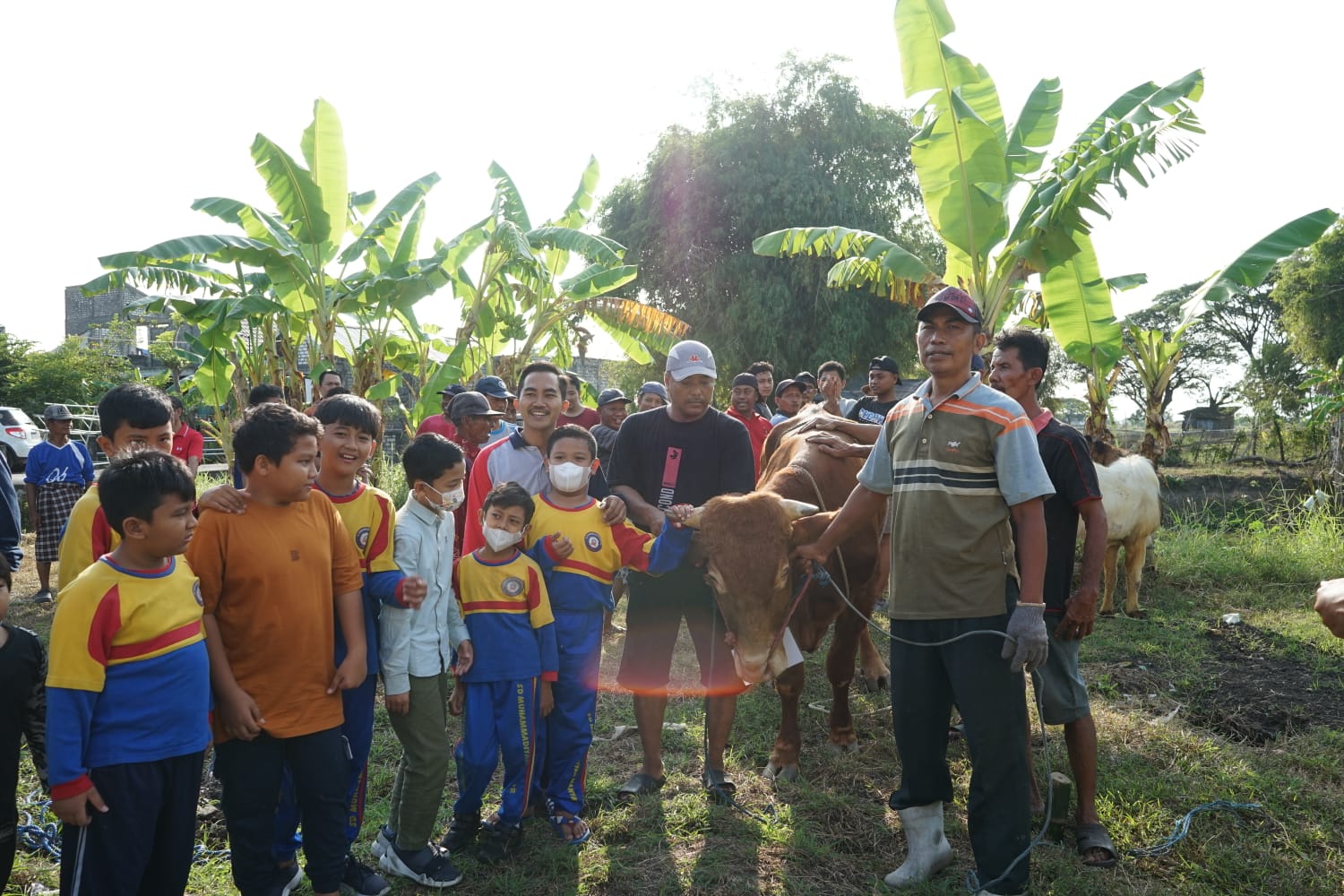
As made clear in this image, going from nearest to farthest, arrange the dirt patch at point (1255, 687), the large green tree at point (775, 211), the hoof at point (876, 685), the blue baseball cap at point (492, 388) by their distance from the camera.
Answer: the dirt patch at point (1255, 687), the hoof at point (876, 685), the blue baseball cap at point (492, 388), the large green tree at point (775, 211)

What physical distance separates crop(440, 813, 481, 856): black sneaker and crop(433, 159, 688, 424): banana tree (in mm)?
7741

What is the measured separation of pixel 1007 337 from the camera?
3.68 meters

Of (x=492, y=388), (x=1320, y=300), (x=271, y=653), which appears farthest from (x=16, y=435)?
(x=1320, y=300)

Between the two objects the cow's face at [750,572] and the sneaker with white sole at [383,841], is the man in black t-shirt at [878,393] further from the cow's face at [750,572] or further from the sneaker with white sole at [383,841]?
the sneaker with white sole at [383,841]

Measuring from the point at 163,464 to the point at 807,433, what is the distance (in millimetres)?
3545

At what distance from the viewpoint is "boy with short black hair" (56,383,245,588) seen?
8.89 ft

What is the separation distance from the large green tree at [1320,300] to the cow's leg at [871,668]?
73.5 feet

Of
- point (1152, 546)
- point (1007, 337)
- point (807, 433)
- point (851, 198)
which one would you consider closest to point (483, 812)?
point (807, 433)

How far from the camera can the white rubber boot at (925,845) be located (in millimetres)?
3330

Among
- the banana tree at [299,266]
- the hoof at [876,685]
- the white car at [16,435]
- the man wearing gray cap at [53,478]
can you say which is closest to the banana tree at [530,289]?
the banana tree at [299,266]

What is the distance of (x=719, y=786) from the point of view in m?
4.11

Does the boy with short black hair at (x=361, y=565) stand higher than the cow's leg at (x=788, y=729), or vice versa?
the boy with short black hair at (x=361, y=565)

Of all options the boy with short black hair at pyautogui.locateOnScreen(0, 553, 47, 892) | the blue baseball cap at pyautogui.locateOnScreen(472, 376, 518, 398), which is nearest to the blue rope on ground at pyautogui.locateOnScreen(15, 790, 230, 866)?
the boy with short black hair at pyautogui.locateOnScreen(0, 553, 47, 892)

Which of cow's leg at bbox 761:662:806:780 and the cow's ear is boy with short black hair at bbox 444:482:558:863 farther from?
cow's leg at bbox 761:662:806:780
